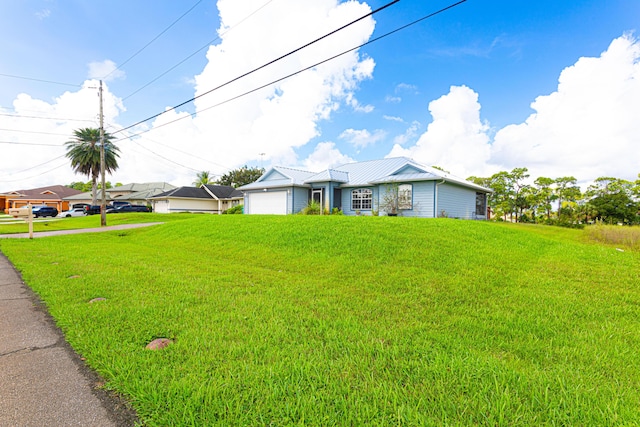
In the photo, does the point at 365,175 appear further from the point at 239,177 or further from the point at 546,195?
the point at 239,177

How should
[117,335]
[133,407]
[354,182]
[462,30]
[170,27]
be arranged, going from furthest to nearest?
[354,182], [170,27], [462,30], [117,335], [133,407]

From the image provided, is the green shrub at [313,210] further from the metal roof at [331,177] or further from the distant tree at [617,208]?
the distant tree at [617,208]

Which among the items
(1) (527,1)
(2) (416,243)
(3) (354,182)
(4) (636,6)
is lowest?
(2) (416,243)

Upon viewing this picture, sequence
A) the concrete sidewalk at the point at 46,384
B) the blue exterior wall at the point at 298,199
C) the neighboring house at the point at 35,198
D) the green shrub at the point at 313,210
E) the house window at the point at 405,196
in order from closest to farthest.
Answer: the concrete sidewalk at the point at 46,384
the house window at the point at 405,196
the green shrub at the point at 313,210
the blue exterior wall at the point at 298,199
the neighboring house at the point at 35,198

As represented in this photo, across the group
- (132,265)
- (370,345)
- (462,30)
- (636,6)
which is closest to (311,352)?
(370,345)

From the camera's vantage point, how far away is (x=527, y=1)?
7953mm

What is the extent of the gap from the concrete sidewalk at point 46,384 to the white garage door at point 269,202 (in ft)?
60.9

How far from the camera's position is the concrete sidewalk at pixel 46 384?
6.47 ft

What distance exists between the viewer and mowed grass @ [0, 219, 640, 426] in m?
2.07

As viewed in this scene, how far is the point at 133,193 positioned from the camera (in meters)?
50.0

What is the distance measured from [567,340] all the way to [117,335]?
5.14 metres

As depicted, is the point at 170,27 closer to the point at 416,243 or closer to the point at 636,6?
the point at 416,243

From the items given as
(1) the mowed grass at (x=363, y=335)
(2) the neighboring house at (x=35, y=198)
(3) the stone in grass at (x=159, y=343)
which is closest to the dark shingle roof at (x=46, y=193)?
(2) the neighboring house at (x=35, y=198)

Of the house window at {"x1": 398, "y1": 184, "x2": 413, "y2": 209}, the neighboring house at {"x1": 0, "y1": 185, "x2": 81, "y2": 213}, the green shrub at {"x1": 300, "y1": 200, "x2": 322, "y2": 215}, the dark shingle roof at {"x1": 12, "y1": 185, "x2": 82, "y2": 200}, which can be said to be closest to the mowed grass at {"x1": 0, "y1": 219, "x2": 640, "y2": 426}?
the house window at {"x1": 398, "y1": 184, "x2": 413, "y2": 209}
